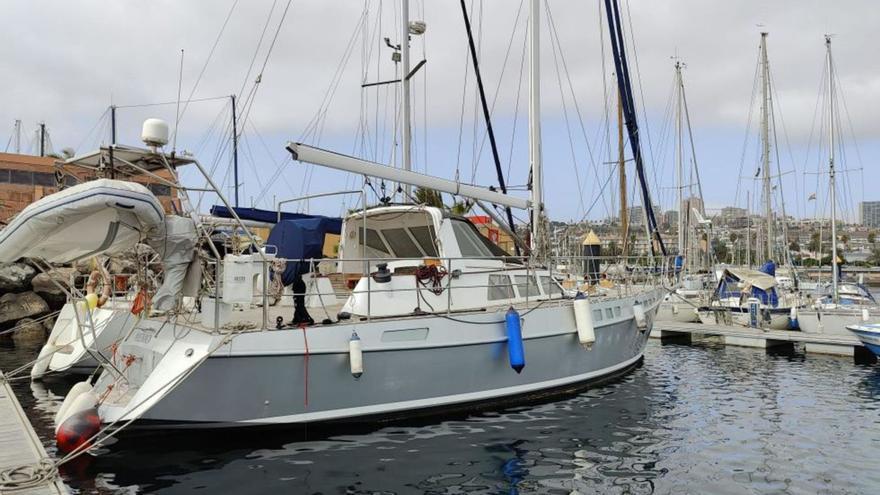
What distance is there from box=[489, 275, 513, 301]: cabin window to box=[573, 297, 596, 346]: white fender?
3.74 ft

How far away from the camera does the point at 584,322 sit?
35.6 feet

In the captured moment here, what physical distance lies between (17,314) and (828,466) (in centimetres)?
2587

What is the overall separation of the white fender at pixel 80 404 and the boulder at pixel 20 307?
19.3m

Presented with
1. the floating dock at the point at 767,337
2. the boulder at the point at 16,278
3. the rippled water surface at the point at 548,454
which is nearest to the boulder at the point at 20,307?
the boulder at the point at 16,278

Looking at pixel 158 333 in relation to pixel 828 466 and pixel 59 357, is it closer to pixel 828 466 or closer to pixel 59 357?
pixel 59 357

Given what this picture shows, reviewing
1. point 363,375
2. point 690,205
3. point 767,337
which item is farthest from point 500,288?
point 690,205

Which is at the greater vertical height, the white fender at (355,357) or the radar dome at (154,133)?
the radar dome at (154,133)

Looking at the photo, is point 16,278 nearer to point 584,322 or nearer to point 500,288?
point 500,288

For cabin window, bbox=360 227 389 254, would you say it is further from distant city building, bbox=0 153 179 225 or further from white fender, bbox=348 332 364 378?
distant city building, bbox=0 153 179 225

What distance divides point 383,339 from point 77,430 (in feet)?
12.5

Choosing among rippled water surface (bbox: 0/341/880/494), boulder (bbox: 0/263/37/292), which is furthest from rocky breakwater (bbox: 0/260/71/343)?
rippled water surface (bbox: 0/341/880/494)

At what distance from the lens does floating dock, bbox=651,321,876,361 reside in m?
18.0

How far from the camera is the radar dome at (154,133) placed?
772 cm

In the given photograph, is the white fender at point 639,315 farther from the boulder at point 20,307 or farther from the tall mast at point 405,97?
the boulder at point 20,307
